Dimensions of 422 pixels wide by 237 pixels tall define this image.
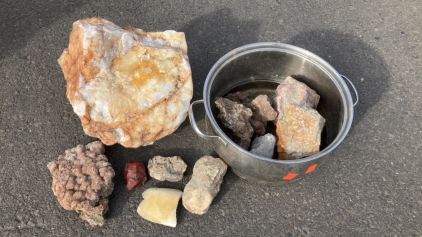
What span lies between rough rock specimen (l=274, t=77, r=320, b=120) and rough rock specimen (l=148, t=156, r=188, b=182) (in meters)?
0.82

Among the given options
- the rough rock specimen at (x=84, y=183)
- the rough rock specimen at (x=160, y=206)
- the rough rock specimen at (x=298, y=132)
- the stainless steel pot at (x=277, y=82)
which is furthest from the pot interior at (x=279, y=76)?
the rough rock specimen at (x=84, y=183)

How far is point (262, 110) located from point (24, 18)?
244 cm

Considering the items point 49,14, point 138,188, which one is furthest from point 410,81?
point 49,14

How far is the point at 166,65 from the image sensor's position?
230 cm

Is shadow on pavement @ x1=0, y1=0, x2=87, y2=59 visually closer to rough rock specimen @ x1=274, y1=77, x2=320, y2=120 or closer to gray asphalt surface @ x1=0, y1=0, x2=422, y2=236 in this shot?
gray asphalt surface @ x1=0, y1=0, x2=422, y2=236

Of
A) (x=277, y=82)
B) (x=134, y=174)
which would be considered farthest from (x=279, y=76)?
(x=134, y=174)

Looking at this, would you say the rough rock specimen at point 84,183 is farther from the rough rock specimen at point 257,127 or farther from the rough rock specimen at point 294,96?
the rough rock specimen at point 294,96

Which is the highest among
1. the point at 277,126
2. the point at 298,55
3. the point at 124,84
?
the point at 124,84

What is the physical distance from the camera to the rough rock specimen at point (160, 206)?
2.19m

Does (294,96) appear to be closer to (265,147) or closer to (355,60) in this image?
(265,147)

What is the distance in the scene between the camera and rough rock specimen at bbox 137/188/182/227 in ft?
7.20

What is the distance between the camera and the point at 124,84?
221 cm

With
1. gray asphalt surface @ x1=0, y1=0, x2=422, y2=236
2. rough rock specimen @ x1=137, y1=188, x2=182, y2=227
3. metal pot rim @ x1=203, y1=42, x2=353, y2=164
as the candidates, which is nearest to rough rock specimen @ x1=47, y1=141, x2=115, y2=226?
gray asphalt surface @ x1=0, y1=0, x2=422, y2=236

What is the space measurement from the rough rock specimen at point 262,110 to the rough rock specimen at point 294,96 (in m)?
0.09
